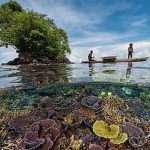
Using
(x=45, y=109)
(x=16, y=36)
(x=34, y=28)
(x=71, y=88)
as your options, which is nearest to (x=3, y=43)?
(x=16, y=36)

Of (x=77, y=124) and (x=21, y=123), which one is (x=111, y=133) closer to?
(x=77, y=124)

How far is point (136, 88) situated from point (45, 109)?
4418 millimetres

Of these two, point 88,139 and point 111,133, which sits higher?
point 111,133

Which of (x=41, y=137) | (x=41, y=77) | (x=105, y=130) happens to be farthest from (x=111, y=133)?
(x=41, y=77)

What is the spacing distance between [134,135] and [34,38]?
1435 inches

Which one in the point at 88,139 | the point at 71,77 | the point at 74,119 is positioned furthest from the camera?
the point at 71,77

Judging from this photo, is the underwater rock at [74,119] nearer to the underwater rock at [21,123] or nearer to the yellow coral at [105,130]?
the yellow coral at [105,130]

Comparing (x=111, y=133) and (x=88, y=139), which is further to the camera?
(x=88, y=139)

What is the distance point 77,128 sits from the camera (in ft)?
12.7

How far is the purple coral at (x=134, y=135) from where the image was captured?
11.2ft

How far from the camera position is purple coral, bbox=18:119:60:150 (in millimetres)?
3152

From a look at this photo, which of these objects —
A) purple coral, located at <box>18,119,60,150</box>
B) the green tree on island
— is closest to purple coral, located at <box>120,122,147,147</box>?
purple coral, located at <box>18,119,60,150</box>

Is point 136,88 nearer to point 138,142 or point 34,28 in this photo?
point 138,142

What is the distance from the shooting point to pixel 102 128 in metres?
3.56
